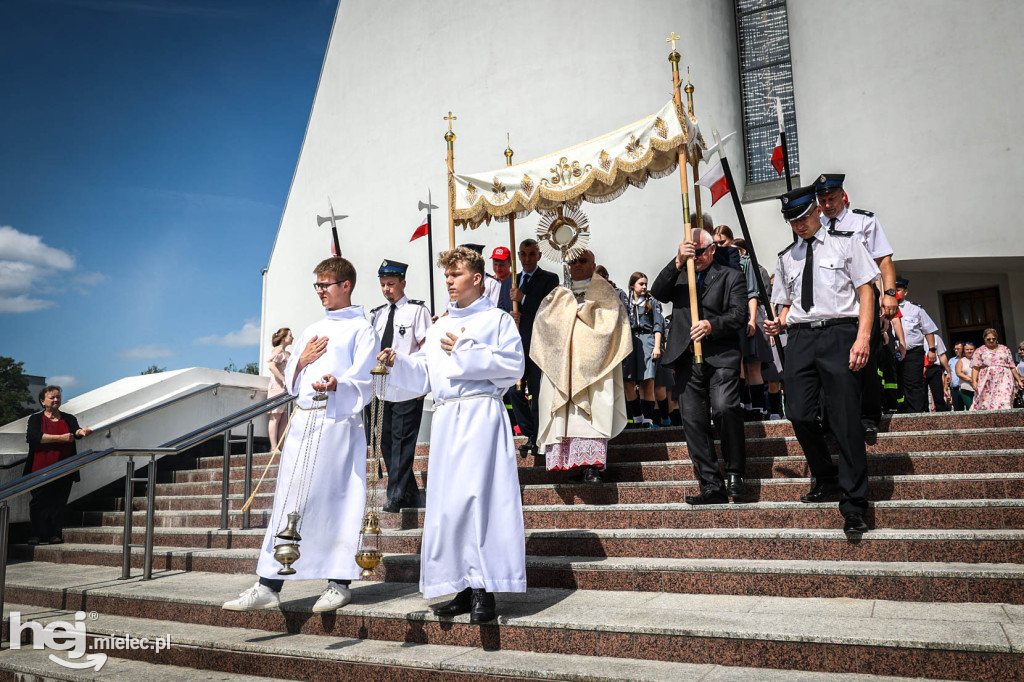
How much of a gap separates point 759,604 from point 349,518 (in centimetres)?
247

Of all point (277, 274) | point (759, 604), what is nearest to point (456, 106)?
point (277, 274)

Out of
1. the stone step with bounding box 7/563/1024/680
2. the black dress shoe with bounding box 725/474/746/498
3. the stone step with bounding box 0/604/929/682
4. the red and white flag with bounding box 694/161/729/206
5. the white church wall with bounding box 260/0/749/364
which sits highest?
the white church wall with bounding box 260/0/749/364

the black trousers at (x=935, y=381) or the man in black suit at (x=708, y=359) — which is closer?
the man in black suit at (x=708, y=359)

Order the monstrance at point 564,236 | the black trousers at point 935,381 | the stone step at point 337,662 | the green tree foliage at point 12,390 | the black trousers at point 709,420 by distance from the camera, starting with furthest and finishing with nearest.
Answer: the green tree foliage at point 12,390 < the black trousers at point 935,381 < the monstrance at point 564,236 < the black trousers at point 709,420 < the stone step at point 337,662

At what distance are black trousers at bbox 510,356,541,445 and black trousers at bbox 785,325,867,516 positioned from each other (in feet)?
7.65

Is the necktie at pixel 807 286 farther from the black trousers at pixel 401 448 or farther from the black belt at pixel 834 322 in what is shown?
the black trousers at pixel 401 448

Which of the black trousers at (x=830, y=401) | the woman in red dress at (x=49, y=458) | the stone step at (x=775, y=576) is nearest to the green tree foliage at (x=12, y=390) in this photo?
the woman in red dress at (x=49, y=458)

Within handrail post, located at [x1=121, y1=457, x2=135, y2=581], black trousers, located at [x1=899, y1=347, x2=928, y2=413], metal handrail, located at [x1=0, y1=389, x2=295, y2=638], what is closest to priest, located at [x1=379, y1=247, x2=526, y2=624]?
metal handrail, located at [x1=0, y1=389, x2=295, y2=638]

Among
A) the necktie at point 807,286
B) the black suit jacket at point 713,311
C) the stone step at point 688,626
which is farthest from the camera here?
the black suit jacket at point 713,311

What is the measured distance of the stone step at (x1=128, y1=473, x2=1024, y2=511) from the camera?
478 cm

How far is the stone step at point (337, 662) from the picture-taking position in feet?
10.9

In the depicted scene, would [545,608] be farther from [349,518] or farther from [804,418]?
[804,418]

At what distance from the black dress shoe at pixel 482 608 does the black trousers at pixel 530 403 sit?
2.73m

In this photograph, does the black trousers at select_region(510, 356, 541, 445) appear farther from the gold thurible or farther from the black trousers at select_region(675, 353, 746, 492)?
the gold thurible
